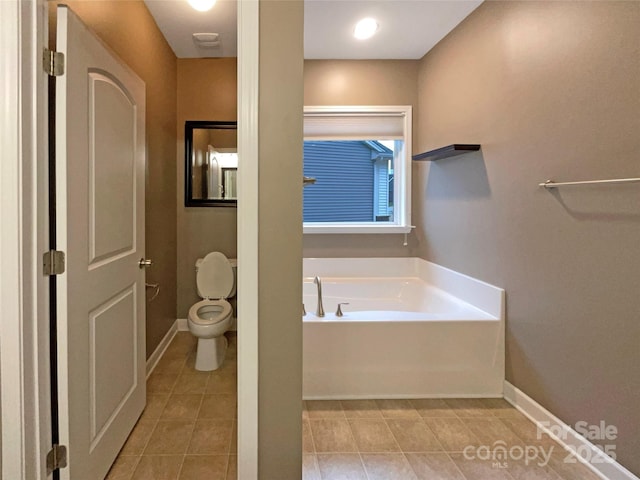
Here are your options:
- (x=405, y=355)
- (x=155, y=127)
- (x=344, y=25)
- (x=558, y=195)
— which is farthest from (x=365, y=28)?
(x=405, y=355)

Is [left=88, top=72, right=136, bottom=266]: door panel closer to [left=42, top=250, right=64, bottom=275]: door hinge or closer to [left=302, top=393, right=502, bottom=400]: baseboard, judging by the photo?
[left=42, top=250, right=64, bottom=275]: door hinge

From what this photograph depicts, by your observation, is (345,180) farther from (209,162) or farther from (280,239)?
(280,239)

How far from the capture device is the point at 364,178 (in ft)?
11.9

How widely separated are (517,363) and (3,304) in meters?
2.47

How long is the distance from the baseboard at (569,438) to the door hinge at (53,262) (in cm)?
233

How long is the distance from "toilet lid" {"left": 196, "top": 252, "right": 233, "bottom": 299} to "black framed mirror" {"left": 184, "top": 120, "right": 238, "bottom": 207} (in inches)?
23.4

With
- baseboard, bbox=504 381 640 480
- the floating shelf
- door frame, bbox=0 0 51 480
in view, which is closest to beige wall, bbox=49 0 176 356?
door frame, bbox=0 0 51 480

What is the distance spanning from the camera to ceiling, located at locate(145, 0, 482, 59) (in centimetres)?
254

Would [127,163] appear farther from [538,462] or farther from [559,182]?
[538,462]

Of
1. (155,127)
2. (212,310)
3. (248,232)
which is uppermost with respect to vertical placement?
(155,127)

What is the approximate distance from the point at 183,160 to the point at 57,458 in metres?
2.64

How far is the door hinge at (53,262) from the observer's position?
1275 mm

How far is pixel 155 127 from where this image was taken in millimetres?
2793

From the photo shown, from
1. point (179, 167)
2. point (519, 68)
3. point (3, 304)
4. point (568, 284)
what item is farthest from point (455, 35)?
point (3, 304)
